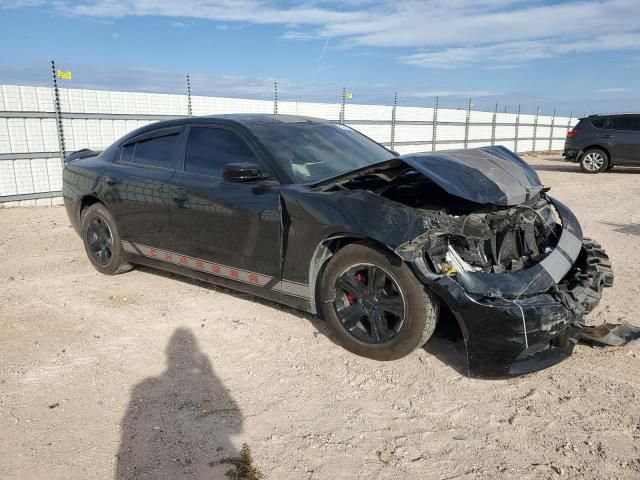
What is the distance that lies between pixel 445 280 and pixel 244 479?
60.8 inches

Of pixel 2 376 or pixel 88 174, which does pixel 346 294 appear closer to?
pixel 2 376

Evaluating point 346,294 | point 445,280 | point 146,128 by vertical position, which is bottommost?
point 346,294

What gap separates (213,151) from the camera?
167 inches

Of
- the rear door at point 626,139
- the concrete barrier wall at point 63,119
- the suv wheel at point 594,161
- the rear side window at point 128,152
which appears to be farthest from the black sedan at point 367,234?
the suv wheel at point 594,161

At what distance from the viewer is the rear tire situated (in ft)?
16.6

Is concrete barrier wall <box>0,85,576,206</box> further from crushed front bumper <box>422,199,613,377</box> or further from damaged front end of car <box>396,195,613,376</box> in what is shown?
crushed front bumper <box>422,199,613,377</box>

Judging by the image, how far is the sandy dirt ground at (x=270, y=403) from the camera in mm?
2408

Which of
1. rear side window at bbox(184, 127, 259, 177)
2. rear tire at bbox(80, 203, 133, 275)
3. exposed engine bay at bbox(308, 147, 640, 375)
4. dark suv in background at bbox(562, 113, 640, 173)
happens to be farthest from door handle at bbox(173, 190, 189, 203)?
dark suv in background at bbox(562, 113, 640, 173)

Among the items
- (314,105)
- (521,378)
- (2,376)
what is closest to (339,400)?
(521,378)

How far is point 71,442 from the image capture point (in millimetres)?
2596

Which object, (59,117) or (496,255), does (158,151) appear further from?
(59,117)

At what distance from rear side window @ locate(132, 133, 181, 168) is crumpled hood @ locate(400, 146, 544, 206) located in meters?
2.18

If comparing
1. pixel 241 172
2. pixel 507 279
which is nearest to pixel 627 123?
pixel 507 279

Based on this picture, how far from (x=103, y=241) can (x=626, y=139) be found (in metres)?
15.4
